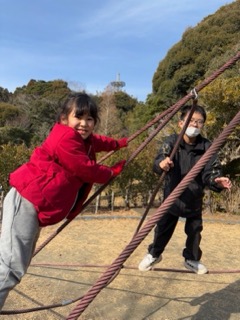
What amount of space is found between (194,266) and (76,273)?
188 centimetres

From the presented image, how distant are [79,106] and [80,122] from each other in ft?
0.28

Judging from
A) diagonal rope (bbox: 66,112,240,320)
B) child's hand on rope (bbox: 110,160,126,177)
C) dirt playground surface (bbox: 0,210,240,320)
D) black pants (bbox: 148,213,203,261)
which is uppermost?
child's hand on rope (bbox: 110,160,126,177)

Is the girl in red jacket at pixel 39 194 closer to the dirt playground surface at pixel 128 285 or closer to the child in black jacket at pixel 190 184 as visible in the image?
the child in black jacket at pixel 190 184

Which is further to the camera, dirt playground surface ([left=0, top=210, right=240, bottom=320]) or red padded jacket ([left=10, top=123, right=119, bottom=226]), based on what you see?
dirt playground surface ([left=0, top=210, right=240, bottom=320])

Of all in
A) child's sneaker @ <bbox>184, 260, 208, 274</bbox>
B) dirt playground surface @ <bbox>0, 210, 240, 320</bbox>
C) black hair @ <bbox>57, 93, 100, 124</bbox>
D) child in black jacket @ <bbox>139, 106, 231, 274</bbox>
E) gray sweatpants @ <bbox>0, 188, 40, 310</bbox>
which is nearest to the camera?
gray sweatpants @ <bbox>0, 188, 40, 310</bbox>

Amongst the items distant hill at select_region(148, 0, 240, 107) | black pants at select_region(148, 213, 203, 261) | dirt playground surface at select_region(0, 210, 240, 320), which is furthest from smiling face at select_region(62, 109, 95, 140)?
distant hill at select_region(148, 0, 240, 107)

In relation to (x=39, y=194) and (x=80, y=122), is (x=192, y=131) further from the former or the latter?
(x=39, y=194)

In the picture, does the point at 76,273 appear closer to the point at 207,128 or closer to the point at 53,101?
the point at 207,128

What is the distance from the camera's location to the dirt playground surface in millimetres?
3566

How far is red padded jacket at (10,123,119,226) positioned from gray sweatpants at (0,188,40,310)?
5 cm

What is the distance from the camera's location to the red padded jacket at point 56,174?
1983mm

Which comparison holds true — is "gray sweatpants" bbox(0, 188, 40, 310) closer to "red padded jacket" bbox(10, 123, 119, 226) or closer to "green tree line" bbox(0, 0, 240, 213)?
"red padded jacket" bbox(10, 123, 119, 226)

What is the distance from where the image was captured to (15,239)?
1975 mm

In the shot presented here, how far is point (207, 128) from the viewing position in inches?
396
